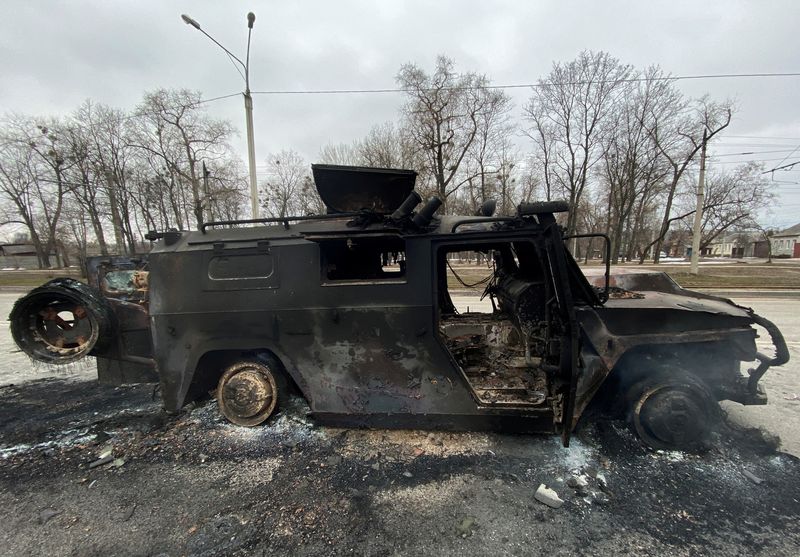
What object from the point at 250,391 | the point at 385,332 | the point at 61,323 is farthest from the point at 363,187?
the point at 61,323

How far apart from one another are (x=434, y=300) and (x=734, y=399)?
2.76 m

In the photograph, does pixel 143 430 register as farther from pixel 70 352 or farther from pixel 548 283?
pixel 548 283

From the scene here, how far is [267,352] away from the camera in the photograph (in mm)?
3295

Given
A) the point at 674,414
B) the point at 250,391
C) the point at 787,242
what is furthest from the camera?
the point at 787,242

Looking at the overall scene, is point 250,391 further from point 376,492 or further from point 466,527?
point 466,527

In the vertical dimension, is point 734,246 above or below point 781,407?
above

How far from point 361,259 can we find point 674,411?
3190 mm

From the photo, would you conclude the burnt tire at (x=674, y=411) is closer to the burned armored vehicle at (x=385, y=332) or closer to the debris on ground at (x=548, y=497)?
the burned armored vehicle at (x=385, y=332)

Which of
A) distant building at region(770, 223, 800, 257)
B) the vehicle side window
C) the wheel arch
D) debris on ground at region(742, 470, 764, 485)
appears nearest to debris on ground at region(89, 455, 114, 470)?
the vehicle side window

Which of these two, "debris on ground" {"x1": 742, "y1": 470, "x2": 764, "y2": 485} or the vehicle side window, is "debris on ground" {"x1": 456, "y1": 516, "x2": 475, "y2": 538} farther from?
"debris on ground" {"x1": 742, "y1": 470, "x2": 764, "y2": 485}

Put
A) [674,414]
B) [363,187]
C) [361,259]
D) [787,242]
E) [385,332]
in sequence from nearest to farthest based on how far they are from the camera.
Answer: [674,414] < [385,332] < [363,187] < [361,259] < [787,242]

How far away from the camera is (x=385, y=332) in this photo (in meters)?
2.90

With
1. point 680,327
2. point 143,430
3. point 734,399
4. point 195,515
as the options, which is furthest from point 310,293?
point 734,399

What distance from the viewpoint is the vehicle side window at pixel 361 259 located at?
3.02 m
